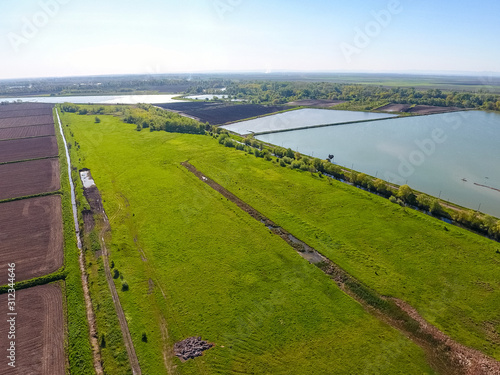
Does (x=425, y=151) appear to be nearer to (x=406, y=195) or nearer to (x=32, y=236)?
(x=406, y=195)

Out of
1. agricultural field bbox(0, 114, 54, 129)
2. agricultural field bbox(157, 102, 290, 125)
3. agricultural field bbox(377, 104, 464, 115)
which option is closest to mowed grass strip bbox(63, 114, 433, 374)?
agricultural field bbox(157, 102, 290, 125)

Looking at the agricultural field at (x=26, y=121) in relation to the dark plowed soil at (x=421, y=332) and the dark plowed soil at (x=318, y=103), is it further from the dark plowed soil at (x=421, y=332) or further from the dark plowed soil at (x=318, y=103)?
the dark plowed soil at (x=421, y=332)

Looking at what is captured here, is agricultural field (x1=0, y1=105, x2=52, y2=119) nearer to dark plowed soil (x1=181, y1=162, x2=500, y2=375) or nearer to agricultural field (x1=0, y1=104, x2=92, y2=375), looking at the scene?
agricultural field (x1=0, y1=104, x2=92, y2=375)

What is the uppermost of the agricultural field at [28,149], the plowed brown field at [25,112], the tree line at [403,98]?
the tree line at [403,98]

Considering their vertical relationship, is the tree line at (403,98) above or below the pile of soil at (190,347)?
above

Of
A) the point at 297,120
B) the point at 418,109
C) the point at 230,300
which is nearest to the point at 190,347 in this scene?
the point at 230,300

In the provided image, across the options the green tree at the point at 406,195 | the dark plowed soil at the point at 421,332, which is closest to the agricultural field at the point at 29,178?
the dark plowed soil at the point at 421,332

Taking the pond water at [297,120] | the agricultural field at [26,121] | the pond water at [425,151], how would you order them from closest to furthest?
the pond water at [425,151], the pond water at [297,120], the agricultural field at [26,121]
